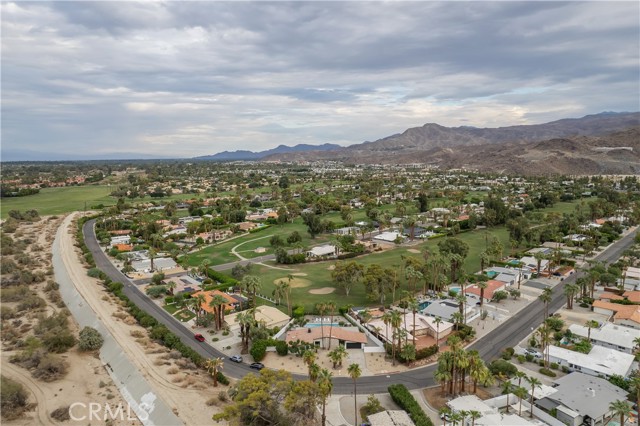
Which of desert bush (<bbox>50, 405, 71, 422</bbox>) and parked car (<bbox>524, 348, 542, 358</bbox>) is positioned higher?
desert bush (<bbox>50, 405, 71, 422</bbox>)

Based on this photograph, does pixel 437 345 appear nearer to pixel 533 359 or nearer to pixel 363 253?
pixel 533 359

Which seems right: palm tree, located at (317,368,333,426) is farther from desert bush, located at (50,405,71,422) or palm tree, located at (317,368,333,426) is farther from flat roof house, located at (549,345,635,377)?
flat roof house, located at (549,345,635,377)

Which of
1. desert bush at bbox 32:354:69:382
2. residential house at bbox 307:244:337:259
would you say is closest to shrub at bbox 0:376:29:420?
desert bush at bbox 32:354:69:382

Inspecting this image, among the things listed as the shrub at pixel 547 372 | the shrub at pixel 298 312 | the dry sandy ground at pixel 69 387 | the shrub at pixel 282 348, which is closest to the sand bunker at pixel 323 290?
the shrub at pixel 298 312

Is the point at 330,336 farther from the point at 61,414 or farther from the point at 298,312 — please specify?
the point at 61,414

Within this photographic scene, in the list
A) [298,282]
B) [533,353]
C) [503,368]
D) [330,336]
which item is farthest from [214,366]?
[533,353]

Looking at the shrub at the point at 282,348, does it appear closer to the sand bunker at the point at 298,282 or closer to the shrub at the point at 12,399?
the sand bunker at the point at 298,282
